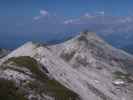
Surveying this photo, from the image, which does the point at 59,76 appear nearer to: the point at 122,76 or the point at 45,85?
the point at 45,85

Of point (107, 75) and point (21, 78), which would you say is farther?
point (107, 75)

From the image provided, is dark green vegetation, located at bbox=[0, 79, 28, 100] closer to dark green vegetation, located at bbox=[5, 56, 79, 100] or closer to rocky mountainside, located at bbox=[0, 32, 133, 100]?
rocky mountainside, located at bbox=[0, 32, 133, 100]

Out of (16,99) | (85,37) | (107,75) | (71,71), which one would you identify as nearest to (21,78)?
(16,99)

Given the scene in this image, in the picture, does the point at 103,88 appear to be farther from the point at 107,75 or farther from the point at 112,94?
the point at 107,75

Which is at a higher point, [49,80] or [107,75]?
[49,80]

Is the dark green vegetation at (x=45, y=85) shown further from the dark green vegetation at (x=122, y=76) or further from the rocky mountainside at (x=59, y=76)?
the dark green vegetation at (x=122, y=76)

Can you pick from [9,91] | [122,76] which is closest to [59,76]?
[9,91]

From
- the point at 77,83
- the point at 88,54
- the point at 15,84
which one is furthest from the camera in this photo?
the point at 88,54
